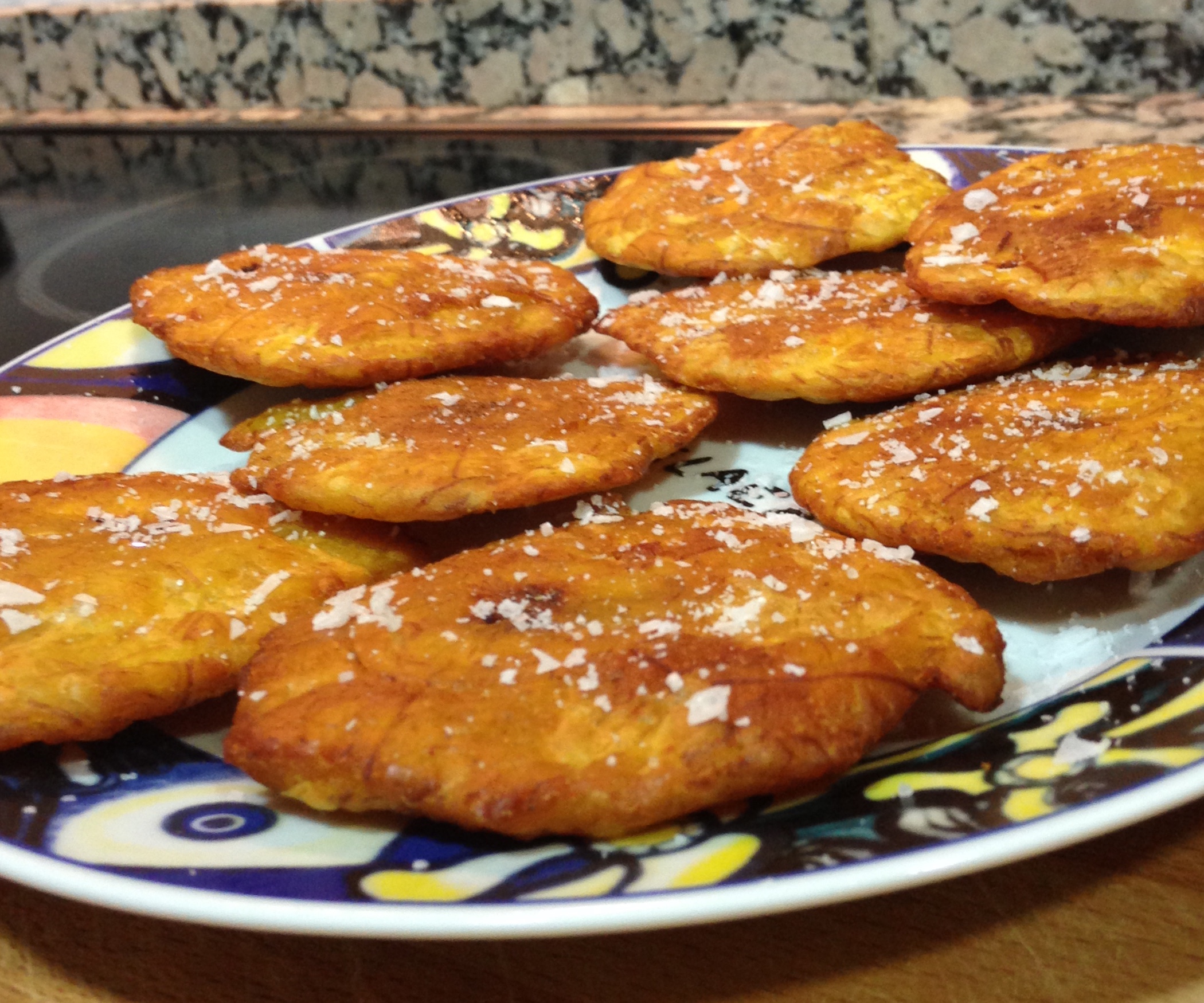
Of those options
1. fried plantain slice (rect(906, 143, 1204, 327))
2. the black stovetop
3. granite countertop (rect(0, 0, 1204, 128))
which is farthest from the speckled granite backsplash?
fried plantain slice (rect(906, 143, 1204, 327))

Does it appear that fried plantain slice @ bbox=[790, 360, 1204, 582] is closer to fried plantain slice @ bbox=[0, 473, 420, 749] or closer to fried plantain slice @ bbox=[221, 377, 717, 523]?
fried plantain slice @ bbox=[221, 377, 717, 523]

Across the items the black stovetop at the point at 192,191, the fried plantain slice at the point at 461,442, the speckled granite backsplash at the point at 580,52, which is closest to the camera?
the fried plantain slice at the point at 461,442

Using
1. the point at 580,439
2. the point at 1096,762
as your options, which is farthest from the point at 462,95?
the point at 1096,762

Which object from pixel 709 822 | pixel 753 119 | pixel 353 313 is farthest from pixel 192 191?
pixel 709 822

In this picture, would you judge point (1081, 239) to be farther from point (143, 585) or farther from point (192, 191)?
point (192, 191)

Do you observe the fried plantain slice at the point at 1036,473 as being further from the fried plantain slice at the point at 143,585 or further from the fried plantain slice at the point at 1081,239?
the fried plantain slice at the point at 143,585

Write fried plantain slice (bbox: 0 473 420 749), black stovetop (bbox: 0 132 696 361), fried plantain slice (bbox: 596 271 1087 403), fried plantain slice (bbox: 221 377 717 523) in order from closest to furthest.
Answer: fried plantain slice (bbox: 0 473 420 749), fried plantain slice (bbox: 221 377 717 523), fried plantain slice (bbox: 596 271 1087 403), black stovetop (bbox: 0 132 696 361)

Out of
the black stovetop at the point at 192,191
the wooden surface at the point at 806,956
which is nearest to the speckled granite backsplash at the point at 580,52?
the black stovetop at the point at 192,191
